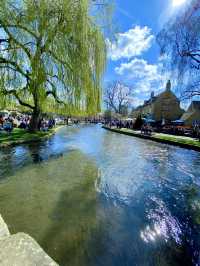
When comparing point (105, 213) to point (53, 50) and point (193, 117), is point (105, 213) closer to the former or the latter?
point (53, 50)

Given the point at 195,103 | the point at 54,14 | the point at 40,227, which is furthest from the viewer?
the point at 195,103

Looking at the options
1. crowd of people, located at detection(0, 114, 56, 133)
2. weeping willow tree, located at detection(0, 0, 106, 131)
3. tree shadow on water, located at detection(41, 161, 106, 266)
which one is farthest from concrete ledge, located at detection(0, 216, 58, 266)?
crowd of people, located at detection(0, 114, 56, 133)

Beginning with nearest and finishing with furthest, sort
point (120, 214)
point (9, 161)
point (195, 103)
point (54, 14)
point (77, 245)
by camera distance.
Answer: point (77, 245) → point (120, 214) → point (9, 161) → point (54, 14) → point (195, 103)

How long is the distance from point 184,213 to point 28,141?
40.5 feet

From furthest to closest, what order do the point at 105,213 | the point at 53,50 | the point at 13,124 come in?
the point at 13,124, the point at 53,50, the point at 105,213

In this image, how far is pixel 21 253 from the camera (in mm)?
2414

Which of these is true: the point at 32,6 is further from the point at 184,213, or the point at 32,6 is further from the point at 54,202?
the point at 184,213

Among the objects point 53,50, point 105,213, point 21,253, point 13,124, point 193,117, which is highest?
point 53,50

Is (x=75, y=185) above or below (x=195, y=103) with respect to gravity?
below

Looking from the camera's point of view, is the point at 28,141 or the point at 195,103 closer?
the point at 28,141

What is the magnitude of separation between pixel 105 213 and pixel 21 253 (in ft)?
9.16

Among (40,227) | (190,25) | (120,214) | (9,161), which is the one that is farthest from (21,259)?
(190,25)

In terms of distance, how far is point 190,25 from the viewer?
1634 centimetres

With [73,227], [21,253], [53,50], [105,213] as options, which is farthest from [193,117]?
[21,253]
